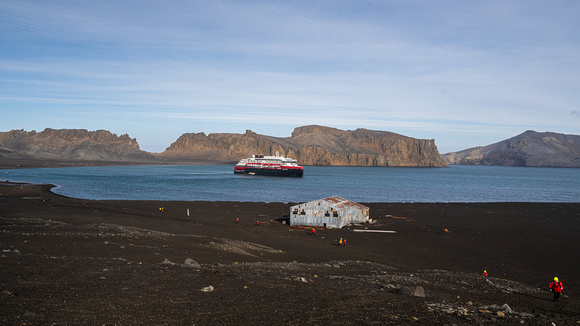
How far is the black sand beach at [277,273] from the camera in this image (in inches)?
386

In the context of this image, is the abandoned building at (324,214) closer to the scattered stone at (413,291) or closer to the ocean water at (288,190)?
the scattered stone at (413,291)

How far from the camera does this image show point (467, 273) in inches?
722

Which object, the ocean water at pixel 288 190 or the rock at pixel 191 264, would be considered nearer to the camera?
the rock at pixel 191 264

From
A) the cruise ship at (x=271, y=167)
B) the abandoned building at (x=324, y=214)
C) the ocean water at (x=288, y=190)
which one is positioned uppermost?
the cruise ship at (x=271, y=167)

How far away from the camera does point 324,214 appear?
3116cm

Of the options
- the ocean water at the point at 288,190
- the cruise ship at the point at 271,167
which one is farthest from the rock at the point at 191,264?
the cruise ship at the point at 271,167

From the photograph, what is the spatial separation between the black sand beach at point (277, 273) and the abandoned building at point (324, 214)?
3.74ft

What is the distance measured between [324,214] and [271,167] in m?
105

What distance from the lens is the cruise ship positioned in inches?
5207

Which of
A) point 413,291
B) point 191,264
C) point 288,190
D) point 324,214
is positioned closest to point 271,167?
point 288,190

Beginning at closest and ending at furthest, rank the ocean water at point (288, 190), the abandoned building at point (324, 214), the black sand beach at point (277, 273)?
the black sand beach at point (277, 273) → the abandoned building at point (324, 214) → the ocean water at point (288, 190)

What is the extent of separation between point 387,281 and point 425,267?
549 centimetres

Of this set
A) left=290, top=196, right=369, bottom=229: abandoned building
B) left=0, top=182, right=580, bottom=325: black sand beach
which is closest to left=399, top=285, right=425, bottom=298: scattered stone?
left=0, top=182, right=580, bottom=325: black sand beach

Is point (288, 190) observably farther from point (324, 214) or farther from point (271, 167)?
point (271, 167)
